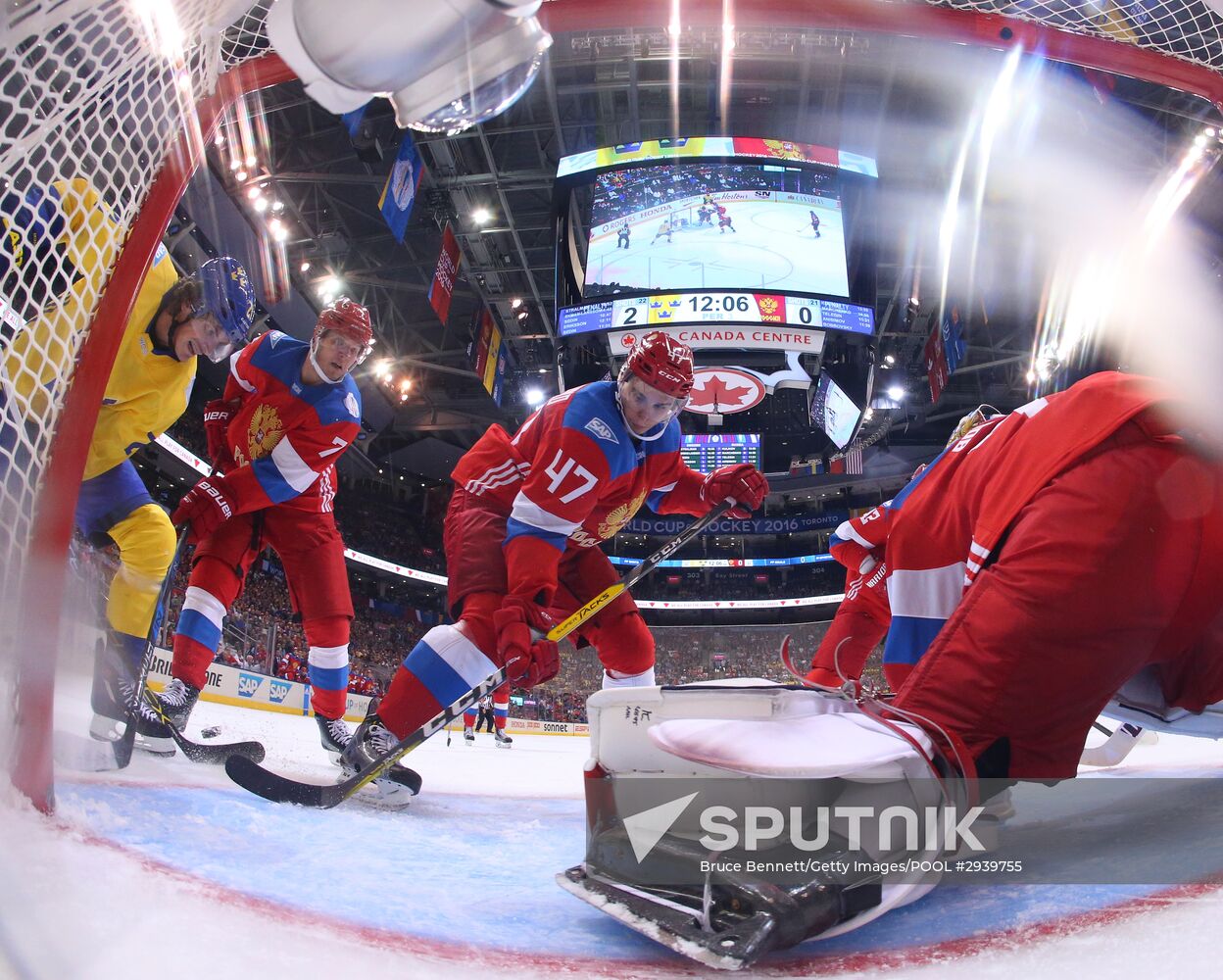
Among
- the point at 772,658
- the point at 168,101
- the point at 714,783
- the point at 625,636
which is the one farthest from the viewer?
the point at 772,658

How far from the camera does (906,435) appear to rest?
15.5m

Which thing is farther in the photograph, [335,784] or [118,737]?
[118,737]

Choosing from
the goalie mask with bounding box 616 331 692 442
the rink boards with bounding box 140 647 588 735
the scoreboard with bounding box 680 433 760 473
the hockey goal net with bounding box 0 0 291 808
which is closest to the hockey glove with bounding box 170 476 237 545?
the goalie mask with bounding box 616 331 692 442

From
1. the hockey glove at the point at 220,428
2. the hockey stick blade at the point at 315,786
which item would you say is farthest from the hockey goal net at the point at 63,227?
the hockey glove at the point at 220,428

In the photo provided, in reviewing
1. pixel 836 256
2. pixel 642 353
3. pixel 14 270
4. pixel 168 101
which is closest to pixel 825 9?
pixel 642 353

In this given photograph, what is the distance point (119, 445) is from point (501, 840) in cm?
159

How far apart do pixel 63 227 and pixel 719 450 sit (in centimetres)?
933

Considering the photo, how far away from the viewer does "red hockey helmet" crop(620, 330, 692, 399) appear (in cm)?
200

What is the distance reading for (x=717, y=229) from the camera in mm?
6730

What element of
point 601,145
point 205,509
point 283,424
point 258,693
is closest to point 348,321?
point 283,424

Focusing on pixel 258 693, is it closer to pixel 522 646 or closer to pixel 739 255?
pixel 739 255

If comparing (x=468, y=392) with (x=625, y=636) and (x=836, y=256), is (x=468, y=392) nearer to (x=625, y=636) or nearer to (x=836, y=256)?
(x=836, y=256)

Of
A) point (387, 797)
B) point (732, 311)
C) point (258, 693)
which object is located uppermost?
point (732, 311)

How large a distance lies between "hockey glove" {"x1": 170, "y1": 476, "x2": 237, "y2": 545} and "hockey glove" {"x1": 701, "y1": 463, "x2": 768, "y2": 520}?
60.0 inches
